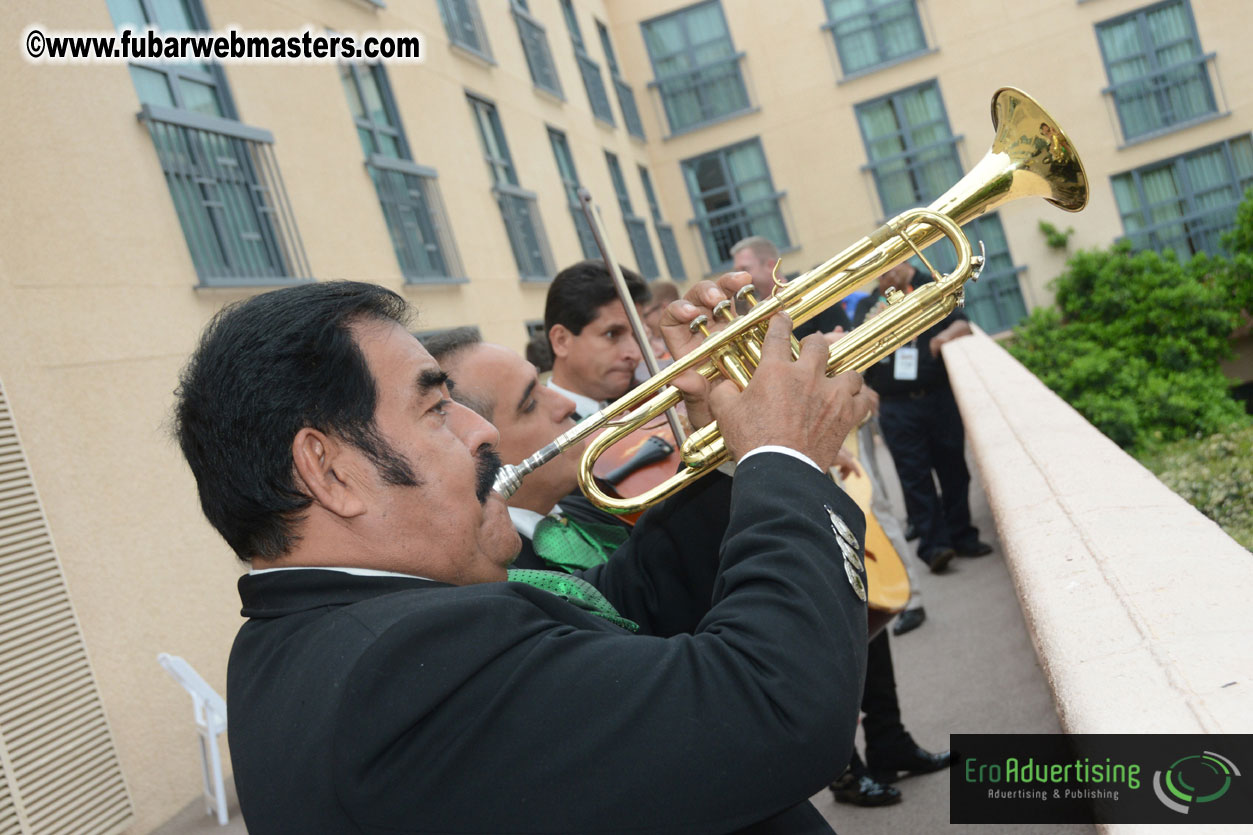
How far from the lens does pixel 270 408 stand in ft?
5.18

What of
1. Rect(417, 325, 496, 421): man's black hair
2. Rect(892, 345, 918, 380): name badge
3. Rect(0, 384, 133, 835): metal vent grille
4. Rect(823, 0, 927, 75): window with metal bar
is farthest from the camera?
Rect(823, 0, 927, 75): window with metal bar

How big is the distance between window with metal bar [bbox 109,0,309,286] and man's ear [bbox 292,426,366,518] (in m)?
5.82

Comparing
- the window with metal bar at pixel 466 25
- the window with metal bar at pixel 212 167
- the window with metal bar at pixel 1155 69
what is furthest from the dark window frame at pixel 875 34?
the window with metal bar at pixel 212 167

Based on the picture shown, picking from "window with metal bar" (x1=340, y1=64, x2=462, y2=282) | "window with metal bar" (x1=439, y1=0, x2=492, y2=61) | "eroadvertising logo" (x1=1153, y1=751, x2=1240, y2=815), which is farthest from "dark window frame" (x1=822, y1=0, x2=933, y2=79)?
"eroadvertising logo" (x1=1153, y1=751, x2=1240, y2=815)

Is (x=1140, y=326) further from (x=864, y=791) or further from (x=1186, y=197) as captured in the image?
(x=864, y=791)

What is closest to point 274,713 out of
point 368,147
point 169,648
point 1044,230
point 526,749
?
point 526,749

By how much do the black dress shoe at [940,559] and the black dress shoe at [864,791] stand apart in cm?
292

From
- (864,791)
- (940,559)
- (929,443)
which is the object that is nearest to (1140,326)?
(929,443)

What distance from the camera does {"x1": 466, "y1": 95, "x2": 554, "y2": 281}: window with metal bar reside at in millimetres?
13094

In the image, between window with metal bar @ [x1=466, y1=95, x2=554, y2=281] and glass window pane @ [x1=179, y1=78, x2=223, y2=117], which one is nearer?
glass window pane @ [x1=179, y1=78, x2=223, y2=117]

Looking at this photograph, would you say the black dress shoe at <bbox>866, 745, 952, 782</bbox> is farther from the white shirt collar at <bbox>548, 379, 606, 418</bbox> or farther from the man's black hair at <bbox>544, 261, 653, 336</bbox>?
the man's black hair at <bbox>544, 261, 653, 336</bbox>

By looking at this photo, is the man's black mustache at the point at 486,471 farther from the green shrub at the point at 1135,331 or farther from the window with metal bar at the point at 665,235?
the window with metal bar at the point at 665,235

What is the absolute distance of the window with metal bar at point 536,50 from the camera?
52.2ft

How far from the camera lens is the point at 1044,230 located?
20891 mm
